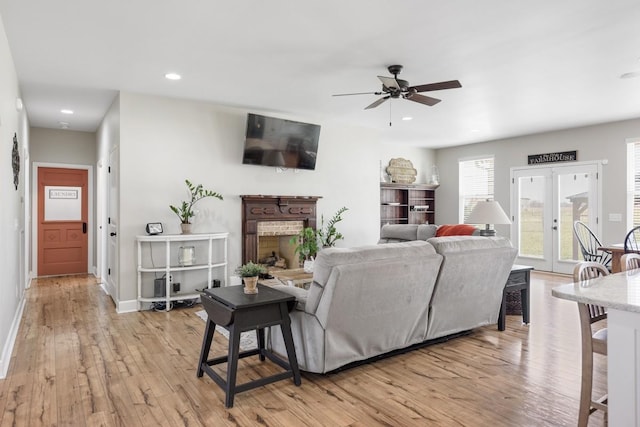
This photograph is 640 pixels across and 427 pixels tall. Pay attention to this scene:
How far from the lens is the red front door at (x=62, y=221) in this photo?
7.15 m

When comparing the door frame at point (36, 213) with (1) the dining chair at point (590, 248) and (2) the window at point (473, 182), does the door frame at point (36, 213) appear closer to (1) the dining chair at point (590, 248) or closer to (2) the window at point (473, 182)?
(2) the window at point (473, 182)

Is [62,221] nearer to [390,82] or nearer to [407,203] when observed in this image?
[390,82]

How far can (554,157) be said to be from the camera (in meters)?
7.40

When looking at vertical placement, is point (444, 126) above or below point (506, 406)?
above

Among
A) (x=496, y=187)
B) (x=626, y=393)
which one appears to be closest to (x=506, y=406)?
(x=626, y=393)

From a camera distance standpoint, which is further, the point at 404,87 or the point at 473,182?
the point at 473,182

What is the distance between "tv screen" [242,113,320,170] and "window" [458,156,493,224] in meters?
4.11

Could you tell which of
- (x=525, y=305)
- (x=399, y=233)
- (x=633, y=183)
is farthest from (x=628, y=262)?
(x=633, y=183)

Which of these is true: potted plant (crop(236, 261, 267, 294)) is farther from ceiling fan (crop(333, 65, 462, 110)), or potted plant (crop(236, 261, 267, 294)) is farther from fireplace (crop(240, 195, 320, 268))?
fireplace (crop(240, 195, 320, 268))

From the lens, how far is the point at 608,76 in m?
4.32

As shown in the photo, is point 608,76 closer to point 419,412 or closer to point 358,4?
point 358,4

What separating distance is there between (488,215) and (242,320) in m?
3.11

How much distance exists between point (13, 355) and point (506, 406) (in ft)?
12.1

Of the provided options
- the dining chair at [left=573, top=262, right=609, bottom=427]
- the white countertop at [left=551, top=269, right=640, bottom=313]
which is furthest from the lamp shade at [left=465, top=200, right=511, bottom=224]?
the dining chair at [left=573, top=262, right=609, bottom=427]
